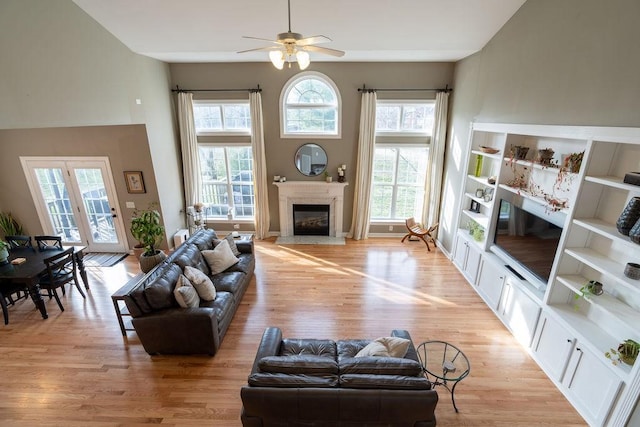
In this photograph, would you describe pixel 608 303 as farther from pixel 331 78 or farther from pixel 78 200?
pixel 78 200

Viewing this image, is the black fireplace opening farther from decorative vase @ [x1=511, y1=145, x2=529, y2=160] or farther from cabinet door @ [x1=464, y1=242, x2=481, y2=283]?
decorative vase @ [x1=511, y1=145, x2=529, y2=160]

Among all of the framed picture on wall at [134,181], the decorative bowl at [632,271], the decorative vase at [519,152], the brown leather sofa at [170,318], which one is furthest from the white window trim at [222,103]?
the decorative bowl at [632,271]

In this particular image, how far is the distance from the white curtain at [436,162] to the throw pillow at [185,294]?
526 centimetres

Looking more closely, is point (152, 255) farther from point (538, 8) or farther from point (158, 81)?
point (538, 8)

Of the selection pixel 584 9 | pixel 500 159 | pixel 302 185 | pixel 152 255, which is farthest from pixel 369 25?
pixel 152 255

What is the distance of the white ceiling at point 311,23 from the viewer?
4.04 metres


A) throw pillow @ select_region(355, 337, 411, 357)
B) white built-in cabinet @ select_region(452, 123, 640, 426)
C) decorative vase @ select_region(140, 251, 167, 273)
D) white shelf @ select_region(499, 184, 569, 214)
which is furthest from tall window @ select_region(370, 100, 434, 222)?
decorative vase @ select_region(140, 251, 167, 273)

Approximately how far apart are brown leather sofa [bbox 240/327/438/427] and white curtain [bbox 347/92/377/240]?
466 centimetres

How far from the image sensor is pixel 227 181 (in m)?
6.99

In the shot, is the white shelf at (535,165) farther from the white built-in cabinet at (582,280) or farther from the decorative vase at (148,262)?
the decorative vase at (148,262)

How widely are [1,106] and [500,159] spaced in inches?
250

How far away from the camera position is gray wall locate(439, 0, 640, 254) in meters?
2.62

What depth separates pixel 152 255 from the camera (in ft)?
15.5

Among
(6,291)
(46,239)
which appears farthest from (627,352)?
(46,239)
